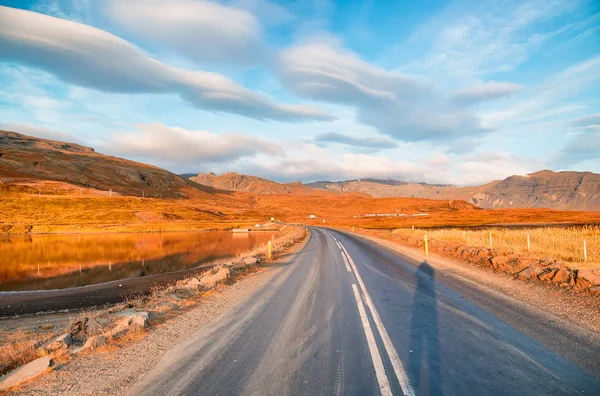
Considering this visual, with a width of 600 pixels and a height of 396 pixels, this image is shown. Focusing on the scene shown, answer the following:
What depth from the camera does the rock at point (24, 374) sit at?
536 centimetres

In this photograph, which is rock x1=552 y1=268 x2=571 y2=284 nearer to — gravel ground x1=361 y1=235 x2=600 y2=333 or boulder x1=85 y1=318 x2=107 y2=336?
gravel ground x1=361 y1=235 x2=600 y2=333

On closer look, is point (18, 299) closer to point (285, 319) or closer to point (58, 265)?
point (58, 265)

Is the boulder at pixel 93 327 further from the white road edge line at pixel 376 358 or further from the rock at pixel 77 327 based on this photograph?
the white road edge line at pixel 376 358

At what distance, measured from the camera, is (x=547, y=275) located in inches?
496

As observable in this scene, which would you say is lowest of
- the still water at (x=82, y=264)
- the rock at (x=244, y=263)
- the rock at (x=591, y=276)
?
the still water at (x=82, y=264)

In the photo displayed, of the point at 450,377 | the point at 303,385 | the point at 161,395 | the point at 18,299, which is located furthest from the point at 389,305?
the point at 18,299

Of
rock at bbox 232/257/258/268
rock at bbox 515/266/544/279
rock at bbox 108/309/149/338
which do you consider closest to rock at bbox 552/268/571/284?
rock at bbox 515/266/544/279

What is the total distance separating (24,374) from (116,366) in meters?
1.37

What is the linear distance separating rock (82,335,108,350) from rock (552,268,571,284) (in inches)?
547

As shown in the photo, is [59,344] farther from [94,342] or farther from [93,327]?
[93,327]

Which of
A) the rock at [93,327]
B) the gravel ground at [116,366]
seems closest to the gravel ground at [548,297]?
the gravel ground at [116,366]

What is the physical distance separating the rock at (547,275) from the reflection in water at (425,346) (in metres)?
4.77

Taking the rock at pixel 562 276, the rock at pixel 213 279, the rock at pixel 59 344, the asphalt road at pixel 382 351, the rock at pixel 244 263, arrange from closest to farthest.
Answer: the asphalt road at pixel 382 351 → the rock at pixel 59 344 → the rock at pixel 562 276 → the rock at pixel 213 279 → the rock at pixel 244 263

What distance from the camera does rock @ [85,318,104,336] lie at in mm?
7562
